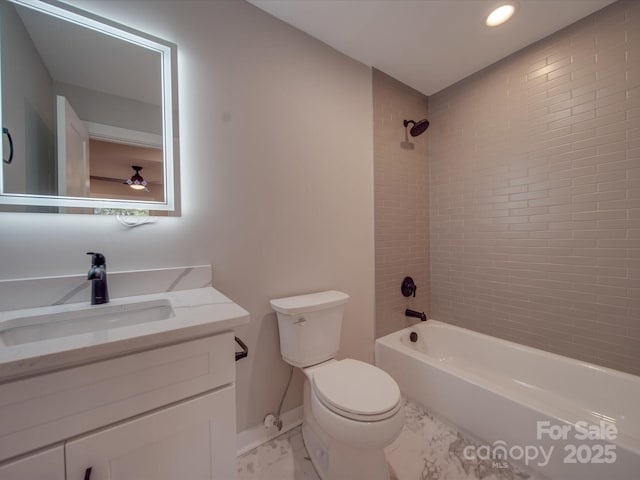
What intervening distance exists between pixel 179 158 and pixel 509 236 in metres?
2.18

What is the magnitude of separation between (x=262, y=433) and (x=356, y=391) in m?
0.71

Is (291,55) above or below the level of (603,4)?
below

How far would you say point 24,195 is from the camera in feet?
2.99

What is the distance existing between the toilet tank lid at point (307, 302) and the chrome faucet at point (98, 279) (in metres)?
0.72

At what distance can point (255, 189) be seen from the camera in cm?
139

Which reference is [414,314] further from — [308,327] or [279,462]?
[279,462]

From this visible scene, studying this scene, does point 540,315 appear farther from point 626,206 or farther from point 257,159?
point 257,159

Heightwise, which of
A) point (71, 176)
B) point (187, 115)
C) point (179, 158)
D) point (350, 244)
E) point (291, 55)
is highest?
point (291, 55)

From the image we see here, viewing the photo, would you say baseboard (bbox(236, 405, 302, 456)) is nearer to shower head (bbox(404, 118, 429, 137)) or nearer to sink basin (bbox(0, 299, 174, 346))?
sink basin (bbox(0, 299, 174, 346))

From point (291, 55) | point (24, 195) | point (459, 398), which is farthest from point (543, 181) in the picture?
point (24, 195)

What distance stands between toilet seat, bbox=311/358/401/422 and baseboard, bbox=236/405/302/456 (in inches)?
18.8

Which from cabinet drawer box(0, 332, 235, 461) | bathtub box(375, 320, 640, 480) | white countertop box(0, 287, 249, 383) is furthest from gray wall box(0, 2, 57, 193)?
bathtub box(375, 320, 640, 480)

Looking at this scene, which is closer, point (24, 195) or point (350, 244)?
point (24, 195)

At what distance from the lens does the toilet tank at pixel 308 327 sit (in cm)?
134
